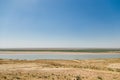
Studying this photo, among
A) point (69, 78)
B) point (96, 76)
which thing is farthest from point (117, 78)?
point (69, 78)

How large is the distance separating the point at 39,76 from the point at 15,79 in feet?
8.48

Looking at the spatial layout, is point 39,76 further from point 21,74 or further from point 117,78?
point 117,78

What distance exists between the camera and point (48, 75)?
2305 cm

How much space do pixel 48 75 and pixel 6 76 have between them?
447 cm

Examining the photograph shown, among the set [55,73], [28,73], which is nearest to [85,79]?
[55,73]

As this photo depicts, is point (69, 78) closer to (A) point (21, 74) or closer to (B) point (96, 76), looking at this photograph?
(B) point (96, 76)

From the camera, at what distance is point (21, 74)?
23.2 metres

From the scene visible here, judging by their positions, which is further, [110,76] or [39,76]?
[110,76]

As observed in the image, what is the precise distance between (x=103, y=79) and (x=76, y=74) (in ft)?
10.0

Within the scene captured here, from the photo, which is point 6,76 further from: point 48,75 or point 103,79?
point 103,79

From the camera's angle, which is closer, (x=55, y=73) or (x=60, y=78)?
(x=60, y=78)

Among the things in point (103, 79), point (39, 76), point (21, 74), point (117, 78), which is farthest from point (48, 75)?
point (117, 78)

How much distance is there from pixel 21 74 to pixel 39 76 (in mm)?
2123

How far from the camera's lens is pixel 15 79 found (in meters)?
21.6
